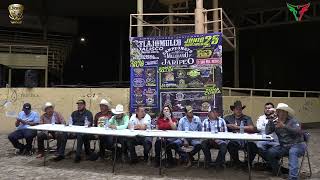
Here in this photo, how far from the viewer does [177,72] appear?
1298 centimetres

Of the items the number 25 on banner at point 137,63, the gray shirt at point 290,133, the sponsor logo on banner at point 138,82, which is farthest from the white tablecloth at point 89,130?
the number 25 on banner at point 137,63

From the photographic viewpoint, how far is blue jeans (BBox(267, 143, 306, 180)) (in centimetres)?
818

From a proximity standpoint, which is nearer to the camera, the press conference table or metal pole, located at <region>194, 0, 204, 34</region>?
the press conference table

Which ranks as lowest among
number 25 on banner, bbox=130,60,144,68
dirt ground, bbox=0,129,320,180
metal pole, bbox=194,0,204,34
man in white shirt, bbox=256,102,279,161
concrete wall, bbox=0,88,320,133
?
dirt ground, bbox=0,129,320,180

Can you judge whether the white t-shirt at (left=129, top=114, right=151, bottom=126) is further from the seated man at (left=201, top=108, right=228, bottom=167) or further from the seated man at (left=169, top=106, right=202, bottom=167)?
the seated man at (left=201, top=108, right=228, bottom=167)


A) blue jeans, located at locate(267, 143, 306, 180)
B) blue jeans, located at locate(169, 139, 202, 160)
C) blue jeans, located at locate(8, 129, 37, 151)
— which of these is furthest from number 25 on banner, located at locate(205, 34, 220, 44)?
blue jeans, located at locate(8, 129, 37, 151)

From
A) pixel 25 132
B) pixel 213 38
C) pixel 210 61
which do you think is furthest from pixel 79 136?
pixel 213 38

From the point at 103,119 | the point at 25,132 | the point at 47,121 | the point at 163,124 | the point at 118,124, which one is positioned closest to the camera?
the point at 163,124

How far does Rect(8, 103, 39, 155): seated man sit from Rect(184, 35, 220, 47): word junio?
14.9 feet

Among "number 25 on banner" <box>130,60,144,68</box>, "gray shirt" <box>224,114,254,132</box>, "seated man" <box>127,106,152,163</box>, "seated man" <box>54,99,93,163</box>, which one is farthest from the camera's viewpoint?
"number 25 on banner" <box>130,60,144,68</box>

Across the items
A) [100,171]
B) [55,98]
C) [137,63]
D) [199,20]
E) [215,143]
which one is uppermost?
[199,20]

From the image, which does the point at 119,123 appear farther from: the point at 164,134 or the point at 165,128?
the point at 164,134

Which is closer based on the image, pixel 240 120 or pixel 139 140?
pixel 240 120

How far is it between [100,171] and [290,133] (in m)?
3.76
